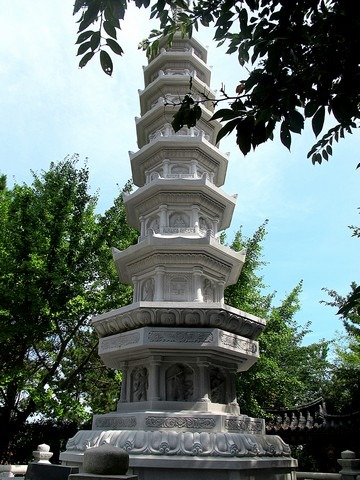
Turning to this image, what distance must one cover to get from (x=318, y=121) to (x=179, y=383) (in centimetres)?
678

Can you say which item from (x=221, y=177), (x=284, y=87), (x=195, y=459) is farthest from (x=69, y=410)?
(x=284, y=87)

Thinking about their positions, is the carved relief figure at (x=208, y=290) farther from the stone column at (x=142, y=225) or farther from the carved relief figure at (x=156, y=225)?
the stone column at (x=142, y=225)

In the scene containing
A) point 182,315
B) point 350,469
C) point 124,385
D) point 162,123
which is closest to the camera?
point 182,315

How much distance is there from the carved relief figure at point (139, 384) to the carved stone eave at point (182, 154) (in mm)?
5708

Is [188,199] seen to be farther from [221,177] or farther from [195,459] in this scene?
[195,459]

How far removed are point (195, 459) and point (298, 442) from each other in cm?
1057

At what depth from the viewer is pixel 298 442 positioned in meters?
15.7

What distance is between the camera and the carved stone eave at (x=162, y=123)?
12508 mm

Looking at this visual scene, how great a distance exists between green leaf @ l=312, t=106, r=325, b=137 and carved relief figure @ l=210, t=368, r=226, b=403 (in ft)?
22.3

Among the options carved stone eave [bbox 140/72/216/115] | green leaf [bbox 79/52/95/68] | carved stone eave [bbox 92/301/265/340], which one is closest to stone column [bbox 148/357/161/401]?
carved stone eave [bbox 92/301/265/340]

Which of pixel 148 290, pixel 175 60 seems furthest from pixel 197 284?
pixel 175 60

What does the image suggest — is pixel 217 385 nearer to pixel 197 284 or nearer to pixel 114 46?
pixel 197 284

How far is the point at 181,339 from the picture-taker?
8141mm

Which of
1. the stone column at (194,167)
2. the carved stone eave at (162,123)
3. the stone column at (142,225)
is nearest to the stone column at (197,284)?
the stone column at (142,225)
